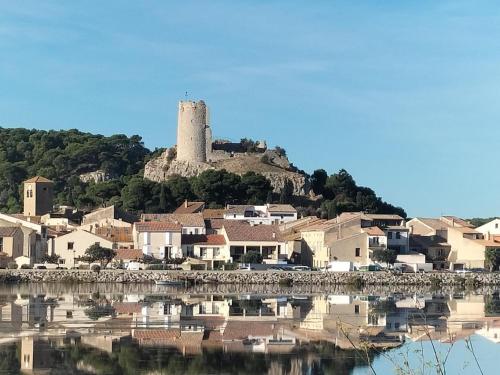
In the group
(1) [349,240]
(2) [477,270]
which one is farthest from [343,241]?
(2) [477,270]

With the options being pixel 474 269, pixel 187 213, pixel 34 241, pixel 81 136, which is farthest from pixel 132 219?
pixel 81 136

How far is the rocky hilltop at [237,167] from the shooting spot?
88.5m

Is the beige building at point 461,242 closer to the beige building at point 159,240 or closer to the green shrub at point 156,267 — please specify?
the beige building at point 159,240

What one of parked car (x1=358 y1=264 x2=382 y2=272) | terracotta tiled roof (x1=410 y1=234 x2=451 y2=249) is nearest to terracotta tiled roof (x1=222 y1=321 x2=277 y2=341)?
parked car (x1=358 y1=264 x2=382 y2=272)

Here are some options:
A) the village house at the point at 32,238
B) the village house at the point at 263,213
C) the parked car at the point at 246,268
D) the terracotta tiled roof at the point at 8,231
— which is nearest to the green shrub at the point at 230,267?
the parked car at the point at 246,268

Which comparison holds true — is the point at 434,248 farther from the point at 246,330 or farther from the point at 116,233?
the point at 246,330

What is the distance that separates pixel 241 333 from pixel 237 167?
6099cm

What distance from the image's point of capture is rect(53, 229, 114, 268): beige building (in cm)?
6281

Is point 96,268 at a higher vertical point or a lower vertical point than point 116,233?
lower

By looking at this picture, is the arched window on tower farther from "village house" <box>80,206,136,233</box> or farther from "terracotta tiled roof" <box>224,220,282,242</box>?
"terracotta tiled roof" <box>224,220,282,242</box>

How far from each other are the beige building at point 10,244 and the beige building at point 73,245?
2094 millimetres

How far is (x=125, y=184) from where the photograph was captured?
291 ft

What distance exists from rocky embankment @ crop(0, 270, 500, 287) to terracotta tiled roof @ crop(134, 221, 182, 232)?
19.7 feet

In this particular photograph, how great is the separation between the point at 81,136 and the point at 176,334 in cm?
8956
